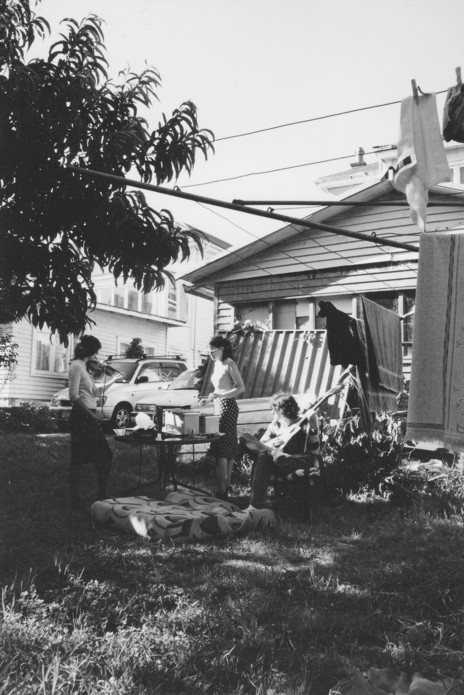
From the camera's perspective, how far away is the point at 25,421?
1515 centimetres

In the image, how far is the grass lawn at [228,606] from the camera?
2930 mm

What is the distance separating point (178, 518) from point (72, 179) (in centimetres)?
326

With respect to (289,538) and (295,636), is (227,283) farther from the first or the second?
(295,636)

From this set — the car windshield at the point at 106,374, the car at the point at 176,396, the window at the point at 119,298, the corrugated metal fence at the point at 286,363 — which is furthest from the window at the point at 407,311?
the window at the point at 119,298

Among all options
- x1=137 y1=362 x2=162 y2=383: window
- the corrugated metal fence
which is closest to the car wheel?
x1=137 y1=362 x2=162 y2=383: window

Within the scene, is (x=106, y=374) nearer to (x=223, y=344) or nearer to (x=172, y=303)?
(x=223, y=344)

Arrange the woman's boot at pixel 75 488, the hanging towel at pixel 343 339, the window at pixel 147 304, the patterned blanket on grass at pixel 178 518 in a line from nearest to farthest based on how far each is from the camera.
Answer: the patterned blanket on grass at pixel 178 518 → the woman's boot at pixel 75 488 → the hanging towel at pixel 343 339 → the window at pixel 147 304

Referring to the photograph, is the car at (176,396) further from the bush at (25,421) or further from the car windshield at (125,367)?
the bush at (25,421)

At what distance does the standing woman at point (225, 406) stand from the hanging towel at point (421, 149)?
3614mm

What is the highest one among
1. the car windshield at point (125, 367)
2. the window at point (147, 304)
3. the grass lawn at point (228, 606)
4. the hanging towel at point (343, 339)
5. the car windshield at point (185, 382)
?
the window at point (147, 304)

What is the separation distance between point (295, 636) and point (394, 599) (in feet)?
3.00

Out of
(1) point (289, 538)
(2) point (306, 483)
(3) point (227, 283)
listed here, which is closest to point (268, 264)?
(3) point (227, 283)

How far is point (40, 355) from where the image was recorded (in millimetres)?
20641

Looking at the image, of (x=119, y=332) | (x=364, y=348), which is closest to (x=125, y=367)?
(x=119, y=332)
